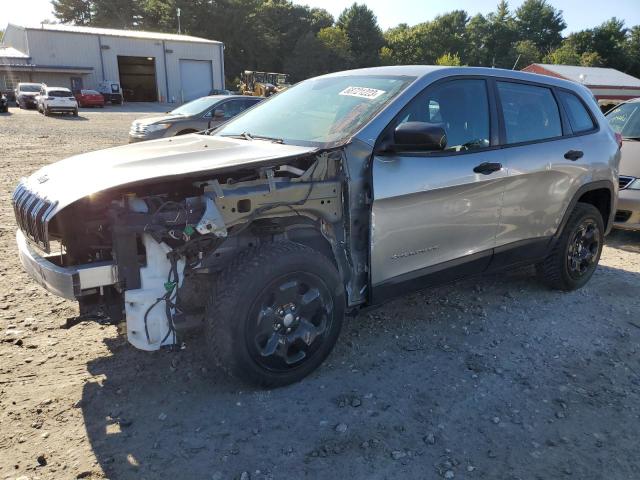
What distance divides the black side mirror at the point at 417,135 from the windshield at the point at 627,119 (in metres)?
5.37

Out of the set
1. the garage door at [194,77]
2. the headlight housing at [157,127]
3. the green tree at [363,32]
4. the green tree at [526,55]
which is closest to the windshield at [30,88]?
the garage door at [194,77]

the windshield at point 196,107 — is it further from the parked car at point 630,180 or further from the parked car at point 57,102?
the parked car at point 57,102

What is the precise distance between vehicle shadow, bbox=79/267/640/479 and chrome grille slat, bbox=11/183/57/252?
3.11 feet

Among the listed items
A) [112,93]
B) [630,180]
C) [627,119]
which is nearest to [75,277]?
[630,180]

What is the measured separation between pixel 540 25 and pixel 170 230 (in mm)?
95531

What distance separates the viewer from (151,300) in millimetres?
2697

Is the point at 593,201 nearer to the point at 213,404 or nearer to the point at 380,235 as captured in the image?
the point at 380,235

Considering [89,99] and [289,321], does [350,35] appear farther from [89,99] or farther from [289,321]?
[289,321]

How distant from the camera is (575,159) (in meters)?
4.33

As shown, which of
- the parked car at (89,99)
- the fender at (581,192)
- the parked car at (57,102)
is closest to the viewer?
the fender at (581,192)

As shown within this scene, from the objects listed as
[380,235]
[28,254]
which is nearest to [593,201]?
[380,235]

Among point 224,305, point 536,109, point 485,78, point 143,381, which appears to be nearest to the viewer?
point 224,305

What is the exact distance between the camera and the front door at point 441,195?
3.21 meters

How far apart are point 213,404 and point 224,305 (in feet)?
2.04
